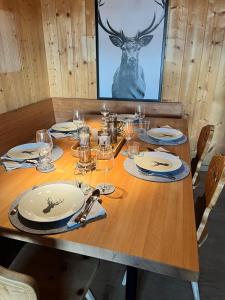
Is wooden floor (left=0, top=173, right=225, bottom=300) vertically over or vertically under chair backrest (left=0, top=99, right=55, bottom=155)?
under

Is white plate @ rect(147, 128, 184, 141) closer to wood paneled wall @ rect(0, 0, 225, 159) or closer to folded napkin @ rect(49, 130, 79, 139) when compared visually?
folded napkin @ rect(49, 130, 79, 139)

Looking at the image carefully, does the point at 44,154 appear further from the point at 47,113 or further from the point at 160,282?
the point at 47,113

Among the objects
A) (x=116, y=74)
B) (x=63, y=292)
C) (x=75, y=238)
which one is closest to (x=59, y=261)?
(x=63, y=292)

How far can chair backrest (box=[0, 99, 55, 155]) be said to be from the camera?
2121 millimetres

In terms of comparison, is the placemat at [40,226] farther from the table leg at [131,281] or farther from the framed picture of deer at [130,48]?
the framed picture of deer at [130,48]

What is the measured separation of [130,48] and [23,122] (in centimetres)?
141

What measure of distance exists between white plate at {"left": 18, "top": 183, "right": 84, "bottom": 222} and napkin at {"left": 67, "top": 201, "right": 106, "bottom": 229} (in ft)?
0.09

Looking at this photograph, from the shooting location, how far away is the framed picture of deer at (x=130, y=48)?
2379mm

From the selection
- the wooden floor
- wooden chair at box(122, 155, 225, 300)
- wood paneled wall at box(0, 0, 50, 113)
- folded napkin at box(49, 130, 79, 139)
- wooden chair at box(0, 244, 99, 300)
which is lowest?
the wooden floor

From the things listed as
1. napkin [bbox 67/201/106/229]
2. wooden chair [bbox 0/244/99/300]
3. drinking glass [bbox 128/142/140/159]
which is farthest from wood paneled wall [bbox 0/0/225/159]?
napkin [bbox 67/201/106/229]

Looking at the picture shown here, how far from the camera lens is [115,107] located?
8.93 ft

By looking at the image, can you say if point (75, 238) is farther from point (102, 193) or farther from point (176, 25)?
point (176, 25)

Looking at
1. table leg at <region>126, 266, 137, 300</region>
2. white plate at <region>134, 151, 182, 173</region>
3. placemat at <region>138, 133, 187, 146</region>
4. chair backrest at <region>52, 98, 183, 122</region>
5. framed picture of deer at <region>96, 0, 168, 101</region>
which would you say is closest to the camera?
table leg at <region>126, 266, 137, 300</region>

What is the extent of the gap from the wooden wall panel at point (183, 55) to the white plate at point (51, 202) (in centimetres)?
202
